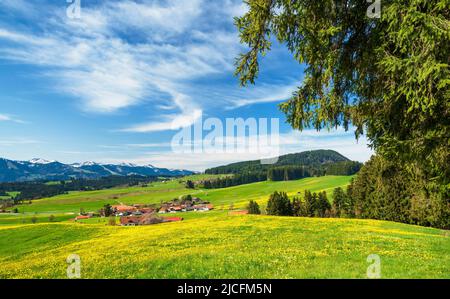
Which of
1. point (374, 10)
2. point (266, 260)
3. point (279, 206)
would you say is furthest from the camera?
point (279, 206)

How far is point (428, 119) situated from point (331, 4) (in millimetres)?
4141

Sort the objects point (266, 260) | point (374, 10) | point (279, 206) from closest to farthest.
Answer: point (374, 10) < point (266, 260) < point (279, 206)

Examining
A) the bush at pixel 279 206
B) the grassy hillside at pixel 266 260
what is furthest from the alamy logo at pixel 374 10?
the bush at pixel 279 206

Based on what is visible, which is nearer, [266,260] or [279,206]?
[266,260]

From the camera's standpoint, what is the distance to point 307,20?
8.55m

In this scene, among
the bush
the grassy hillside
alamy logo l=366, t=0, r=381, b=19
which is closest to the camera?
alamy logo l=366, t=0, r=381, b=19

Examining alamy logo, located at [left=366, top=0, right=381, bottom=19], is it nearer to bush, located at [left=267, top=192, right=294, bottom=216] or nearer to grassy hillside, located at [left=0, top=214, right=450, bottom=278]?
grassy hillside, located at [left=0, top=214, right=450, bottom=278]

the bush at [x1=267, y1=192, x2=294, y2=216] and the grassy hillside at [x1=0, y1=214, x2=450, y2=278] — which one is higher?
the grassy hillside at [x1=0, y1=214, x2=450, y2=278]

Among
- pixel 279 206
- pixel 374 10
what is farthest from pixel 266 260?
pixel 279 206

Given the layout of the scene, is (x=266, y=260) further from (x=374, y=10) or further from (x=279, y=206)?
(x=279, y=206)

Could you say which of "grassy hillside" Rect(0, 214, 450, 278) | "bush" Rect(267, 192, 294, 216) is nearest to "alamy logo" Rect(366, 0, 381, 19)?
"grassy hillside" Rect(0, 214, 450, 278)

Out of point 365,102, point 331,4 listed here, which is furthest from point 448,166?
point 331,4

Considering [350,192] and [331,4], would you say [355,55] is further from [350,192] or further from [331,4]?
[350,192]

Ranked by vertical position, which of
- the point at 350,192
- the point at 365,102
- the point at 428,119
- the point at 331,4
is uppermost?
the point at 331,4
